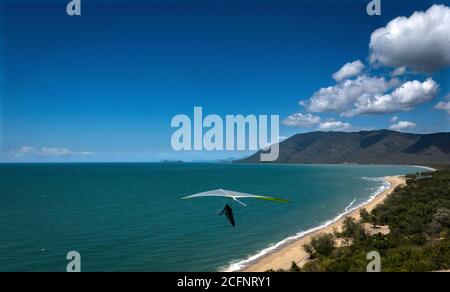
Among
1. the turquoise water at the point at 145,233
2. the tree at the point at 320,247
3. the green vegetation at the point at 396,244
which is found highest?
the green vegetation at the point at 396,244

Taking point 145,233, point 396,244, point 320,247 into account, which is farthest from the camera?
point 145,233

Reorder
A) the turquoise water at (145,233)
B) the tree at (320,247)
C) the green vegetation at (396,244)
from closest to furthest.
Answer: the green vegetation at (396,244), the tree at (320,247), the turquoise water at (145,233)

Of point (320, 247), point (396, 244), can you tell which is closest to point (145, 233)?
point (320, 247)

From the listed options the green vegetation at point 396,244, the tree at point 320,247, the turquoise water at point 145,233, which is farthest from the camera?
the turquoise water at point 145,233

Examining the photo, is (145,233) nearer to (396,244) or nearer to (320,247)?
(320,247)

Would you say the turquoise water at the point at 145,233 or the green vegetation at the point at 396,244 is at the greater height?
the green vegetation at the point at 396,244

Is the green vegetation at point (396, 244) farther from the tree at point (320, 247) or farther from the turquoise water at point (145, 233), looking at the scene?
the turquoise water at point (145, 233)

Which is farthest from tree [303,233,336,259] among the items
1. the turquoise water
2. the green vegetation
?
the turquoise water

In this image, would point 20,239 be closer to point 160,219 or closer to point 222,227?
point 160,219

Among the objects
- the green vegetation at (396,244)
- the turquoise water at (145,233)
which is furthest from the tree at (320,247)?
the turquoise water at (145,233)
